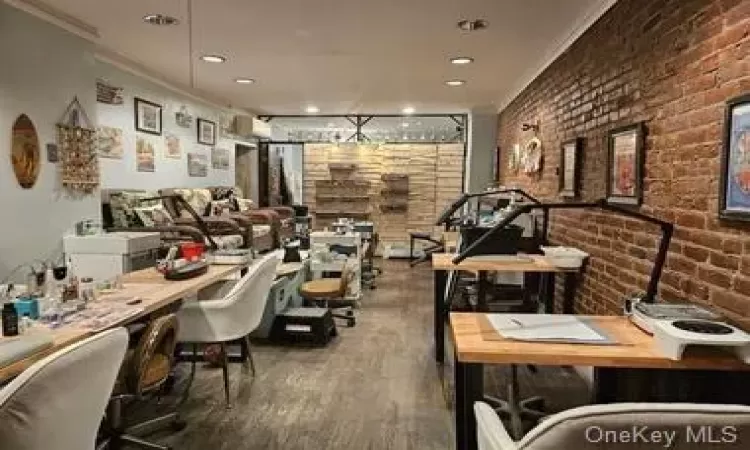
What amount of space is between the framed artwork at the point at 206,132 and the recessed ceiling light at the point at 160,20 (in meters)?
4.14

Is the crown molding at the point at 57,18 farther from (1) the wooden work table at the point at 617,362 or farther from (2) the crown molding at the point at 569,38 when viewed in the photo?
(2) the crown molding at the point at 569,38

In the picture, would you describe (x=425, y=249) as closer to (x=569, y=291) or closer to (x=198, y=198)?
(x=198, y=198)

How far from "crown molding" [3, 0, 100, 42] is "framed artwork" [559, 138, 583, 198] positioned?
399 cm

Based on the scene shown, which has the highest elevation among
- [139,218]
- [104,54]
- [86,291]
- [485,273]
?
[104,54]

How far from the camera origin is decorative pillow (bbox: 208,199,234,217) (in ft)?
26.1

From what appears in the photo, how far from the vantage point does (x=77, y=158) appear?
15.1ft

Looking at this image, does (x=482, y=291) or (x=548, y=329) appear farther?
(x=482, y=291)

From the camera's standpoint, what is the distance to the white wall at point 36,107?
383 centimetres

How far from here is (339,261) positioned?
18.9 ft

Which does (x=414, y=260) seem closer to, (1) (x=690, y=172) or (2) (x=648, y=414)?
(1) (x=690, y=172)

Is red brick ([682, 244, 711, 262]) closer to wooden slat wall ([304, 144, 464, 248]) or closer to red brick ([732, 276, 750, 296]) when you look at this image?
red brick ([732, 276, 750, 296])

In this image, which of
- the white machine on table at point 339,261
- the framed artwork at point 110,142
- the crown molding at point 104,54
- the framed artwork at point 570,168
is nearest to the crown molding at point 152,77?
the crown molding at point 104,54

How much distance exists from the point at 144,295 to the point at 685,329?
7.68 ft

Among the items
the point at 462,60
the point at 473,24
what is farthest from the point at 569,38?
the point at 462,60
